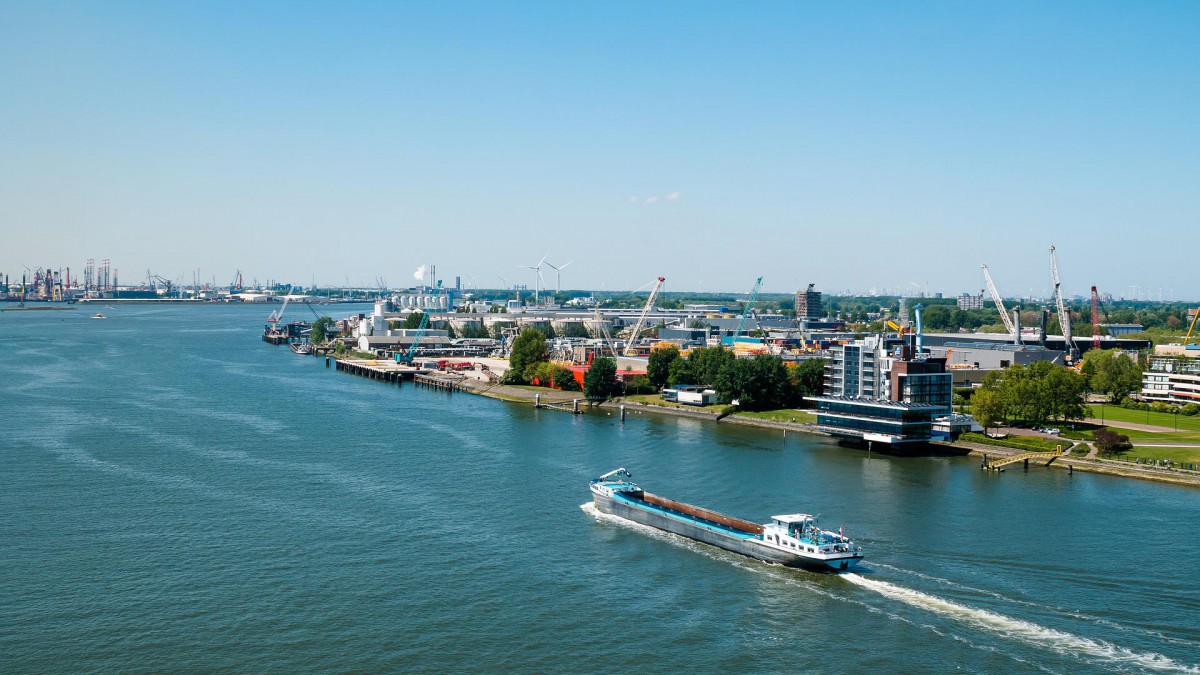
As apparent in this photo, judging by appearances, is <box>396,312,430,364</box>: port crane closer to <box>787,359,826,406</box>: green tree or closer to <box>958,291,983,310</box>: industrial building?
<box>787,359,826,406</box>: green tree

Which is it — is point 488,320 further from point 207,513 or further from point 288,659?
point 288,659

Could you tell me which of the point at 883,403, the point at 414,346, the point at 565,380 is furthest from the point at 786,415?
the point at 414,346

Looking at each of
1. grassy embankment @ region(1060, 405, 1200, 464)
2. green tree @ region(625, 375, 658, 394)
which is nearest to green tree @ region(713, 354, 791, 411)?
green tree @ region(625, 375, 658, 394)

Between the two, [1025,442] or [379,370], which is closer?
[1025,442]

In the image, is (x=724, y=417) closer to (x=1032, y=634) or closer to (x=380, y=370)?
(x=1032, y=634)

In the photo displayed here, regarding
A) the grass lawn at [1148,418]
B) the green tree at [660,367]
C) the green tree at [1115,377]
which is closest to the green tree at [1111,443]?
the grass lawn at [1148,418]

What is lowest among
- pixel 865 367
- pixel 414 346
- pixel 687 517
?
pixel 687 517
